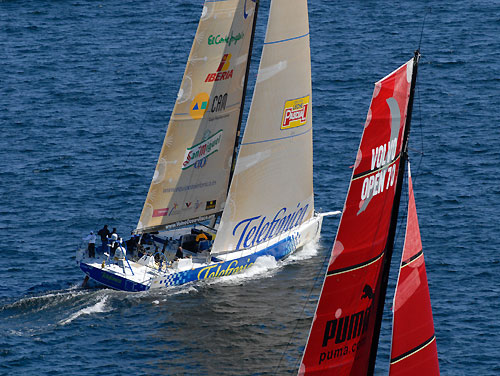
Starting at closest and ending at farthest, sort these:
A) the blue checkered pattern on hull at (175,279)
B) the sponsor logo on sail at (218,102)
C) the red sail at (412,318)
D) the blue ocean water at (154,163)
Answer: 1. the red sail at (412,318)
2. the blue ocean water at (154,163)
3. the blue checkered pattern on hull at (175,279)
4. the sponsor logo on sail at (218,102)

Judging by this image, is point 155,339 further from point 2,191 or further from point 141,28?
point 141,28

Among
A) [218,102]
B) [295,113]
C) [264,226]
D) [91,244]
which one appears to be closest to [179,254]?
[91,244]

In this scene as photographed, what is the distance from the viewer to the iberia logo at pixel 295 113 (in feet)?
203

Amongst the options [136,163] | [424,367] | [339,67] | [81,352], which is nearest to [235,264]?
[81,352]

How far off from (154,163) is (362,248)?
45.4 metres

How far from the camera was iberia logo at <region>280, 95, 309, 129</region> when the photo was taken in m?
61.9

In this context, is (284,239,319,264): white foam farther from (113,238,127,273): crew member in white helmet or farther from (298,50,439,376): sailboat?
(298,50,439,376): sailboat

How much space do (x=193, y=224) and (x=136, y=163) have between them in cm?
1369

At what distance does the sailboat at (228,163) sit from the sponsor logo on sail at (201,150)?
0.06m

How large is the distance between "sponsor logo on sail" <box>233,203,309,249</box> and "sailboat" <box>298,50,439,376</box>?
Result: 84.9ft

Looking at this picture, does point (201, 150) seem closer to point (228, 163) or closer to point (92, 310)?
point (228, 163)

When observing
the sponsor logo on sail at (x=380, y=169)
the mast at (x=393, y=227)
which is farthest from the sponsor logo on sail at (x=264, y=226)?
the sponsor logo on sail at (x=380, y=169)

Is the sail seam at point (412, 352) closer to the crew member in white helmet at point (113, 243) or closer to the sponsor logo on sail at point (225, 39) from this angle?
the crew member in white helmet at point (113, 243)

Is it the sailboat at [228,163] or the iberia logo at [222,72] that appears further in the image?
the iberia logo at [222,72]
